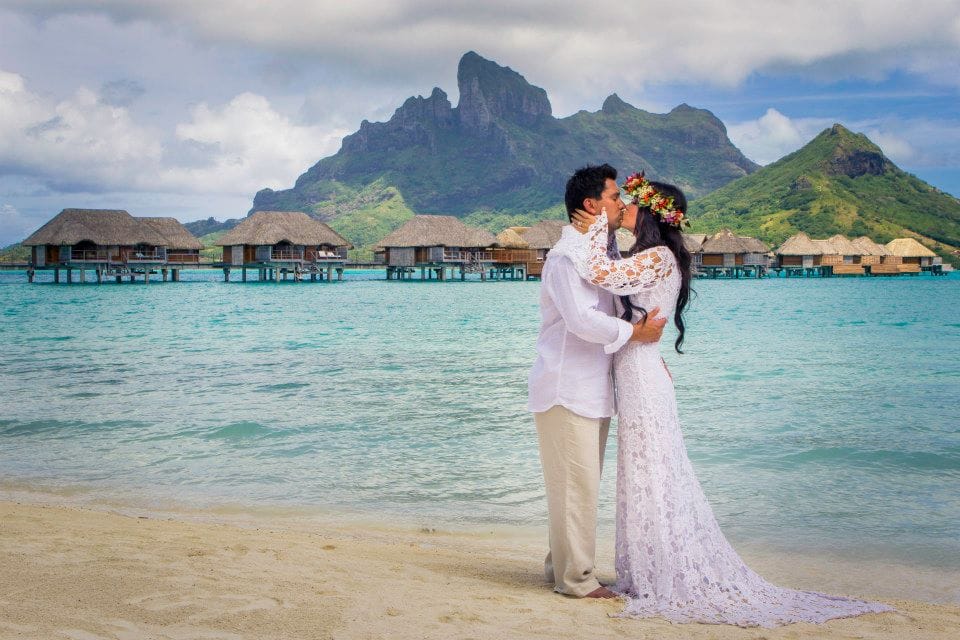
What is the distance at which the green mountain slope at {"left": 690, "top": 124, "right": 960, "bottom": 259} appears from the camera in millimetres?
96938

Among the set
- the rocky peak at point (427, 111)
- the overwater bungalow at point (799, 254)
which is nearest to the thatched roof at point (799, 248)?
the overwater bungalow at point (799, 254)

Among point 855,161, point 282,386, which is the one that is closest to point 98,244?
point 282,386

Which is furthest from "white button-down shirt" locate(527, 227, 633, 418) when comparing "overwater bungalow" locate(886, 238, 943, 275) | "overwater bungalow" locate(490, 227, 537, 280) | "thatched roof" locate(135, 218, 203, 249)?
"overwater bungalow" locate(886, 238, 943, 275)

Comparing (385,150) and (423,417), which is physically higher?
(385,150)

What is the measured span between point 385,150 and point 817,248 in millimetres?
121801

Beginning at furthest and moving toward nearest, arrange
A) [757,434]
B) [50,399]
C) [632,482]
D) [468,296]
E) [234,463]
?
1. [468,296]
2. [50,399]
3. [757,434]
4. [234,463]
5. [632,482]

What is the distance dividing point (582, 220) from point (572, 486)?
3.69 feet

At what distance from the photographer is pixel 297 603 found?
11.4ft

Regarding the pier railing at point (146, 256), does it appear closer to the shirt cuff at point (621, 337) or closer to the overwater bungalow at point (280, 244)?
the overwater bungalow at point (280, 244)

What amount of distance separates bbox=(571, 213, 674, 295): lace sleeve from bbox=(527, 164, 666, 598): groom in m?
0.06

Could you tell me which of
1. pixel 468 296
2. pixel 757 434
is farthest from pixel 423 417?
pixel 468 296

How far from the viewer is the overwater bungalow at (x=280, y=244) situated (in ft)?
189

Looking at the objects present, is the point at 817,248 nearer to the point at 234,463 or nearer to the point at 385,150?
the point at 234,463

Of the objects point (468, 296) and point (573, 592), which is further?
point (468, 296)
